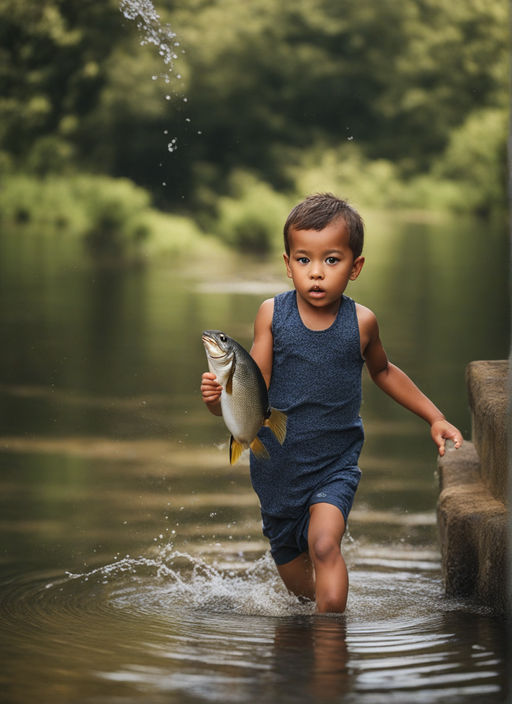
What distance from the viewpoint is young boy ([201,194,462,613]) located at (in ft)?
9.48

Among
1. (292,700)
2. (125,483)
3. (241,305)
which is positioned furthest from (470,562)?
(241,305)

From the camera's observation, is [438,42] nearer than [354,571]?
No

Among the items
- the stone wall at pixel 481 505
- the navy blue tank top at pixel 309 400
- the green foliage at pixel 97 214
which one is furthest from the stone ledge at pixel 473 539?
the green foliage at pixel 97 214

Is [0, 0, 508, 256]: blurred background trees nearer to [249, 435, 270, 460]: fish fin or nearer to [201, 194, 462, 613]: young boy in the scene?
[201, 194, 462, 613]: young boy

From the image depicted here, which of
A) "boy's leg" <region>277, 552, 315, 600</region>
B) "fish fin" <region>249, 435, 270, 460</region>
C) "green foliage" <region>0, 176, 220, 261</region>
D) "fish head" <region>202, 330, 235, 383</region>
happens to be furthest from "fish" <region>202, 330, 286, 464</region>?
"green foliage" <region>0, 176, 220, 261</region>

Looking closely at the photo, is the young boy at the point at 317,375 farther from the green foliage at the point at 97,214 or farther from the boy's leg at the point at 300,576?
the green foliage at the point at 97,214

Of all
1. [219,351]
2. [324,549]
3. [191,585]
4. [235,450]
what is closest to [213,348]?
[219,351]

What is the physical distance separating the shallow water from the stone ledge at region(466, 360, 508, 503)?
335 millimetres

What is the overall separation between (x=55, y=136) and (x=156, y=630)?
13863 mm

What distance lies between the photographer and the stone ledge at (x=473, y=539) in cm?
286

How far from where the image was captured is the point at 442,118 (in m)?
16.6

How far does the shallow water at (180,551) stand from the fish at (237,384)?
45cm

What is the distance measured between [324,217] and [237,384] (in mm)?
497

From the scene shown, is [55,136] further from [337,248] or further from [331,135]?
[337,248]
